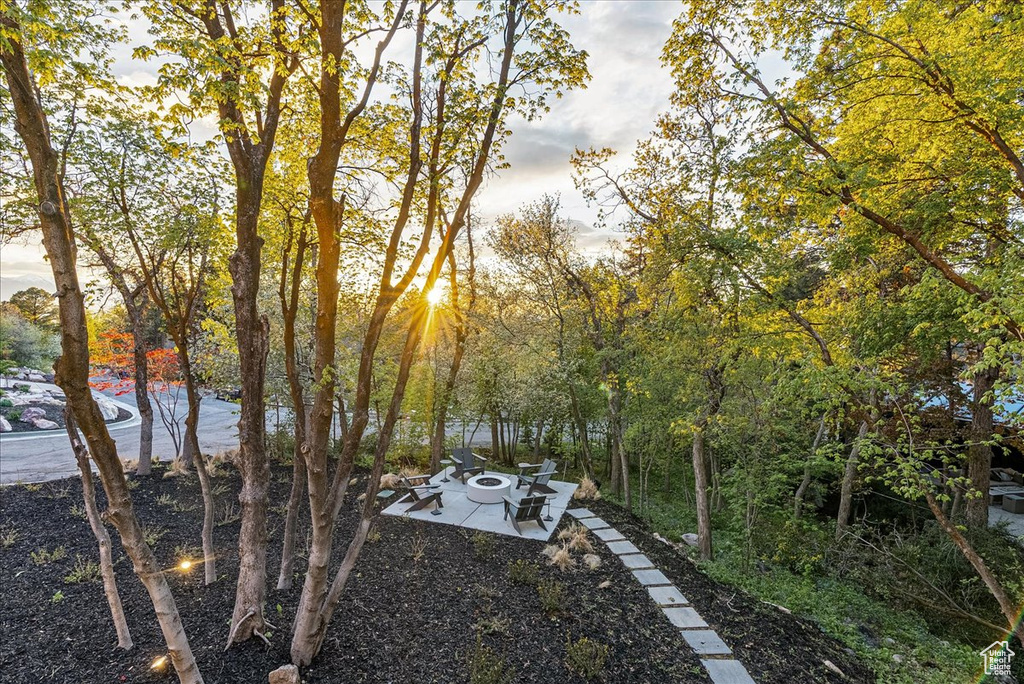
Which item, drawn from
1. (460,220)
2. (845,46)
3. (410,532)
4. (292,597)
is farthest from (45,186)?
(845,46)

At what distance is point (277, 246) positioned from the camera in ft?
16.3

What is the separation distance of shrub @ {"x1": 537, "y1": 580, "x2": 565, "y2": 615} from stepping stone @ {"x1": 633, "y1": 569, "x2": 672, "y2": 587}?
1.31 meters

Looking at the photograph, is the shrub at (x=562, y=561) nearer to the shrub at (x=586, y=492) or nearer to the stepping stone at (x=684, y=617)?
the stepping stone at (x=684, y=617)

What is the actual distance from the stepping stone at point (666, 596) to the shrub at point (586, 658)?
5.06 feet

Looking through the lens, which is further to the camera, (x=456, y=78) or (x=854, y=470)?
(x=854, y=470)

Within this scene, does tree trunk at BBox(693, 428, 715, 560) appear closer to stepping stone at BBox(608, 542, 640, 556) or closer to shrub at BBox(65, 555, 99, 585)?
stepping stone at BBox(608, 542, 640, 556)

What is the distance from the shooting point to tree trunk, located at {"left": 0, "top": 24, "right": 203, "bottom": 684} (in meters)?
1.94

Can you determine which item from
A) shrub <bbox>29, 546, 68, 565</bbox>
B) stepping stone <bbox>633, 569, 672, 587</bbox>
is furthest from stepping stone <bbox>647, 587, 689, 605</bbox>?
shrub <bbox>29, 546, 68, 565</bbox>

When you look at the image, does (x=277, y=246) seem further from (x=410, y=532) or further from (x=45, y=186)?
(x=410, y=532)

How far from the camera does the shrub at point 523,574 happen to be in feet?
16.6

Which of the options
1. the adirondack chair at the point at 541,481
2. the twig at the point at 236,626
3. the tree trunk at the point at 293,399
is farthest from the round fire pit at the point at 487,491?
the twig at the point at 236,626

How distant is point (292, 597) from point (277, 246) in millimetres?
3904

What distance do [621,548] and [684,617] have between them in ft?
5.73

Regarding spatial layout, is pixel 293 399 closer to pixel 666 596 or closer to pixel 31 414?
pixel 666 596
